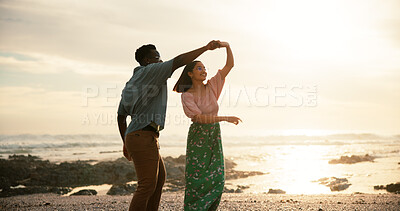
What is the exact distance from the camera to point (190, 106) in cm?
417

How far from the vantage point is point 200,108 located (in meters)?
4.27

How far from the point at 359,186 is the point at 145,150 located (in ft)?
28.5

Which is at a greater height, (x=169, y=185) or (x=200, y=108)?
(x=200, y=108)

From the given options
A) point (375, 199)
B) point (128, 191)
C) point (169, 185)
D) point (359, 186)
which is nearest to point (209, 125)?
point (375, 199)

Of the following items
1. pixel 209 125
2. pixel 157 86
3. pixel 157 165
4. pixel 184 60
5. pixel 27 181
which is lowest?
pixel 27 181

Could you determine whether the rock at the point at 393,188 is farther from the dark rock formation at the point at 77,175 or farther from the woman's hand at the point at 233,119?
the woman's hand at the point at 233,119

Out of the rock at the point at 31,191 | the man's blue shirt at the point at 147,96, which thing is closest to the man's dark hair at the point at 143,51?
the man's blue shirt at the point at 147,96

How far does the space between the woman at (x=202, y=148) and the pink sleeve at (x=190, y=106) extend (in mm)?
15

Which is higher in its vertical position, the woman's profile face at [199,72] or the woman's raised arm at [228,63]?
the woman's raised arm at [228,63]

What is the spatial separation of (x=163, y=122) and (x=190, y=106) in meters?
0.44

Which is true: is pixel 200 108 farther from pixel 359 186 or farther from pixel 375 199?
pixel 359 186

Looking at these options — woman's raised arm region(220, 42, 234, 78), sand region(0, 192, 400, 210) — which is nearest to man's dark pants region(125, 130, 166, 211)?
woman's raised arm region(220, 42, 234, 78)

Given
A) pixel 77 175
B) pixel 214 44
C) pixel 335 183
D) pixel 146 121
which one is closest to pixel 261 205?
pixel 146 121

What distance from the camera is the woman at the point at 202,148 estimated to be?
429cm
